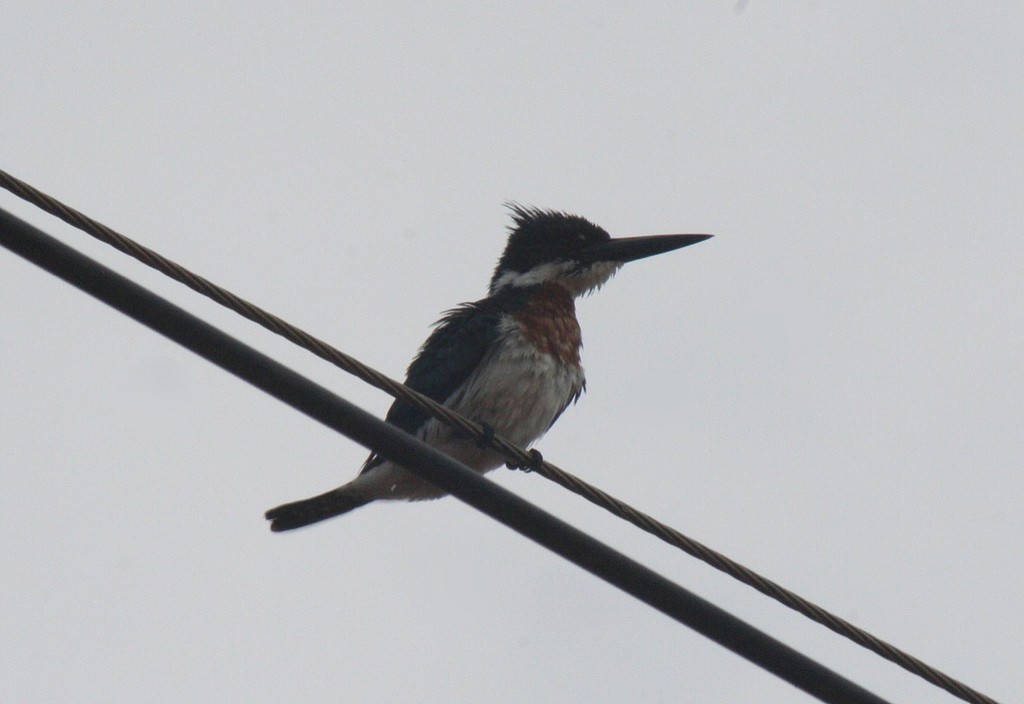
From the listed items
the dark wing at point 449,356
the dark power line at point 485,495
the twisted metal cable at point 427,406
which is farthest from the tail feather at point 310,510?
the dark power line at point 485,495

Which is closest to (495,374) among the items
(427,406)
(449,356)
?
(449,356)

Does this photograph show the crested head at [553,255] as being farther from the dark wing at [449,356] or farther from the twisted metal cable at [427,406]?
the twisted metal cable at [427,406]

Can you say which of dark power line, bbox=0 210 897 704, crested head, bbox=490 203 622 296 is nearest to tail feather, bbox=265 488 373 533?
crested head, bbox=490 203 622 296

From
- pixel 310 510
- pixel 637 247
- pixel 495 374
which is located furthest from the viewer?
pixel 637 247

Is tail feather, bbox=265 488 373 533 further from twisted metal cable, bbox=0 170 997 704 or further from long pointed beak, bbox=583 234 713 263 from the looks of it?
twisted metal cable, bbox=0 170 997 704

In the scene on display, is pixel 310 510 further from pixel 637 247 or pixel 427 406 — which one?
pixel 427 406

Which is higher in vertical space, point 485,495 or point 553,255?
point 553,255

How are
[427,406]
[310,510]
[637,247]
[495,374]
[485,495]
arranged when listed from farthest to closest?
1. [637,247]
2. [310,510]
3. [495,374]
4. [427,406]
5. [485,495]
